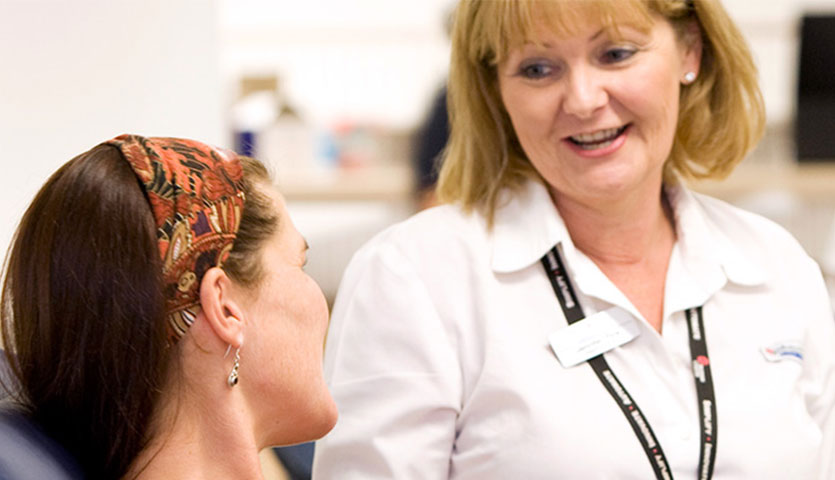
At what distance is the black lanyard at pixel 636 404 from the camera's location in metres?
1.59

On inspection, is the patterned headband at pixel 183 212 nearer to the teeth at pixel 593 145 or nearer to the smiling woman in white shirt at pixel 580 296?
the smiling woman in white shirt at pixel 580 296

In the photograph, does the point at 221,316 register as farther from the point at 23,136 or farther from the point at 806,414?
the point at 806,414

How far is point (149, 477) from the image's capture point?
115 cm

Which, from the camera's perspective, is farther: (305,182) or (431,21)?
(431,21)

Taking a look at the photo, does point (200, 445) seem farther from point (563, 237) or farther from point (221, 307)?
point (563, 237)

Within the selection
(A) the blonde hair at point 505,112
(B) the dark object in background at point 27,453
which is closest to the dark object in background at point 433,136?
(A) the blonde hair at point 505,112

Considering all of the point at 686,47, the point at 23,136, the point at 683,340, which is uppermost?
the point at 686,47

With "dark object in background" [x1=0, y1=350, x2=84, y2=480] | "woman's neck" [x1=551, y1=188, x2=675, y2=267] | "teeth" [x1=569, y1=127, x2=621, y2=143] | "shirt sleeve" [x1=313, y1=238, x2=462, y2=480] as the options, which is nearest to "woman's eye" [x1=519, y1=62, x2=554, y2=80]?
"teeth" [x1=569, y1=127, x2=621, y2=143]

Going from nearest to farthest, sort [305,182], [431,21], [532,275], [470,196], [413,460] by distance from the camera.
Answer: [413,460], [532,275], [470,196], [305,182], [431,21]

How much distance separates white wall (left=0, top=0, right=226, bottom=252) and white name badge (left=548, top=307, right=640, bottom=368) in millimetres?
879

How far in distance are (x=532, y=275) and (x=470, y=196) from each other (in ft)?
0.71

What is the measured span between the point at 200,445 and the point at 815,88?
496cm

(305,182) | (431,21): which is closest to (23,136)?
(305,182)

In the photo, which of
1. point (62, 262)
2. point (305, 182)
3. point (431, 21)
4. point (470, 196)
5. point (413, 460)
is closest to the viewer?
point (62, 262)
